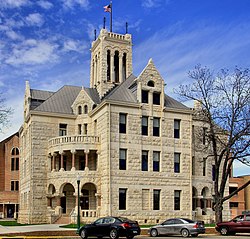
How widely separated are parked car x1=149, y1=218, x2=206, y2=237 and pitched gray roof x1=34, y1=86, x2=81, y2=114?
77.6 ft

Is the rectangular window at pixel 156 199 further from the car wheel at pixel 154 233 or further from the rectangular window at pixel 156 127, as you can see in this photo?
the car wheel at pixel 154 233

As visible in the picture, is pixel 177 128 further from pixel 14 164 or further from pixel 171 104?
pixel 14 164

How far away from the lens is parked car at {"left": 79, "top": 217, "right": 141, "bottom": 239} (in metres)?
28.7

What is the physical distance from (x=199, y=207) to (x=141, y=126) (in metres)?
11.8

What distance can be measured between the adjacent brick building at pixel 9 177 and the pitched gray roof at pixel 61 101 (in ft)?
76.3

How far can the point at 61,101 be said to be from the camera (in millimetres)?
54469

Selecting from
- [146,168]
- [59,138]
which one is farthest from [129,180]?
[59,138]

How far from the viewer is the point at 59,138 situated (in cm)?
4900

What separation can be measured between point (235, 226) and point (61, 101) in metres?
27.4

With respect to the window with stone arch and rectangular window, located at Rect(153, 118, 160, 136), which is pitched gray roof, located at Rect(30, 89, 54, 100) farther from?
the window with stone arch

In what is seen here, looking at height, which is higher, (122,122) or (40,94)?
(40,94)

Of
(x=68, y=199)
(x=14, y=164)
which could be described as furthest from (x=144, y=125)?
(x=14, y=164)


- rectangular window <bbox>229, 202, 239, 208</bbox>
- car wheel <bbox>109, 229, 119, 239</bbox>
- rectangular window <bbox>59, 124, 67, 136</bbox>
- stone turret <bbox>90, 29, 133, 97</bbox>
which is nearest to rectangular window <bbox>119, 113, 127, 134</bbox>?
rectangular window <bbox>59, 124, 67, 136</bbox>

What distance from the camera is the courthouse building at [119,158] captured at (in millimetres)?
46406
